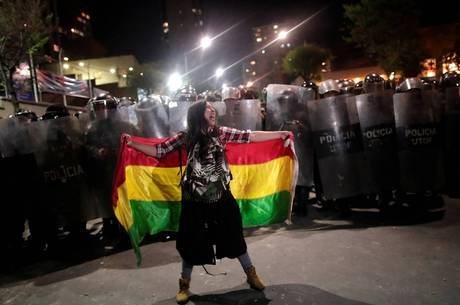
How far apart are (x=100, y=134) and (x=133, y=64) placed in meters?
47.9

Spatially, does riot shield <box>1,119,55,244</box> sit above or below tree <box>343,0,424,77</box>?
below

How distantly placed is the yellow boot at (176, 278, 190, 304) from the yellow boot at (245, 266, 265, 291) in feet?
2.11

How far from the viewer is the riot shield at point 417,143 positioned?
643 centimetres

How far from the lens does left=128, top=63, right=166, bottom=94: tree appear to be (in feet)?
154

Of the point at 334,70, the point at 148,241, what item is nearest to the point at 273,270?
the point at 148,241

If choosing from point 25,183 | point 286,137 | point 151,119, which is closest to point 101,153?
point 151,119

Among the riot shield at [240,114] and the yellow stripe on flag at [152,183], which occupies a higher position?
the riot shield at [240,114]

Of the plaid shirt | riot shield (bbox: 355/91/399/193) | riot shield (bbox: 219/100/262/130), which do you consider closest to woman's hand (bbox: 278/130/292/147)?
the plaid shirt

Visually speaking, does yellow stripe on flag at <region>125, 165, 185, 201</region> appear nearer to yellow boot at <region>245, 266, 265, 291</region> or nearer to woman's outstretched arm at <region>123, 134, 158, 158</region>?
woman's outstretched arm at <region>123, 134, 158, 158</region>

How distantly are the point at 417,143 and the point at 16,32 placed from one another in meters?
16.7

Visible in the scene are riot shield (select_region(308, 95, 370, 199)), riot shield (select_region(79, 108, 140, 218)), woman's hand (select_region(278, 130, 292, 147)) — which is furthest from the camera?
riot shield (select_region(308, 95, 370, 199))

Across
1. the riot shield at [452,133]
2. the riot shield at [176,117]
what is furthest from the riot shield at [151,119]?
the riot shield at [452,133]

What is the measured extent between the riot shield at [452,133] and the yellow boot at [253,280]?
458 centimetres

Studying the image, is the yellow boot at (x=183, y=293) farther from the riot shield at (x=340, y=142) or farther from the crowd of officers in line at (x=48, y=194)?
the riot shield at (x=340, y=142)
